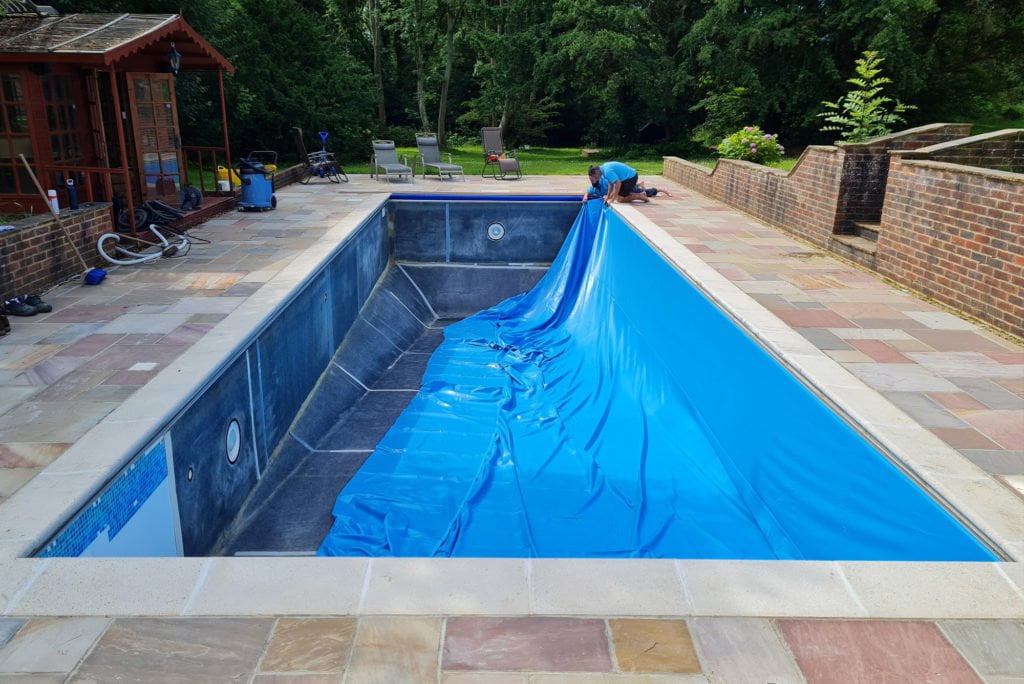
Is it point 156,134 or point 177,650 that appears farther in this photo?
point 156,134

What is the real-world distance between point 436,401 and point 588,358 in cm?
→ 174

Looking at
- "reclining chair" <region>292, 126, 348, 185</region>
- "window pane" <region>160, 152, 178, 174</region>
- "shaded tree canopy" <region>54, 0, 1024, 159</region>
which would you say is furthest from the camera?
"shaded tree canopy" <region>54, 0, 1024, 159</region>

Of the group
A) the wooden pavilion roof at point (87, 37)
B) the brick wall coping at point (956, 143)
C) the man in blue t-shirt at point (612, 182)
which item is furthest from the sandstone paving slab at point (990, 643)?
the man in blue t-shirt at point (612, 182)

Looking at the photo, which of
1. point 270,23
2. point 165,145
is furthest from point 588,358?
point 270,23

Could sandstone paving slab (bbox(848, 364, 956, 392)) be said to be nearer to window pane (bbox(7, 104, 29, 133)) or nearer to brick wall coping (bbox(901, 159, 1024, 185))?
brick wall coping (bbox(901, 159, 1024, 185))

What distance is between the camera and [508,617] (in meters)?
2.83

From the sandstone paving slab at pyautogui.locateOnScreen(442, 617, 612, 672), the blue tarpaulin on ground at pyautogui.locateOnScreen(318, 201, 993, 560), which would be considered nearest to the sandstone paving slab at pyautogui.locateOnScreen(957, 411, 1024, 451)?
the blue tarpaulin on ground at pyautogui.locateOnScreen(318, 201, 993, 560)

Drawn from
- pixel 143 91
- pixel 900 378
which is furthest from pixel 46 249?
pixel 900 378

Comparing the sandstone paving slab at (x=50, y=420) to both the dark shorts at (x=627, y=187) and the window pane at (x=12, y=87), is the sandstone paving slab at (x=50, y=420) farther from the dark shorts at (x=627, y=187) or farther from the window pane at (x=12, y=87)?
the dark shorts at (x=627, y=187)

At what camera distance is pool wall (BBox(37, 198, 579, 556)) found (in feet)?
15.6

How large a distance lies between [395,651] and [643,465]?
3550mm

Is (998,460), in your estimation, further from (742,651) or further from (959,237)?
(959,237)

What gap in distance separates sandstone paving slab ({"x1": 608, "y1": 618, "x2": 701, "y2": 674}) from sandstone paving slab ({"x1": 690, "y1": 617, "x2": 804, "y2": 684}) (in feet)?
0.15

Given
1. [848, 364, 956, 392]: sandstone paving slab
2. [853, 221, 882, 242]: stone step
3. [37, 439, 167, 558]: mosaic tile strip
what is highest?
[853, 221, 882, 242]: stone step
